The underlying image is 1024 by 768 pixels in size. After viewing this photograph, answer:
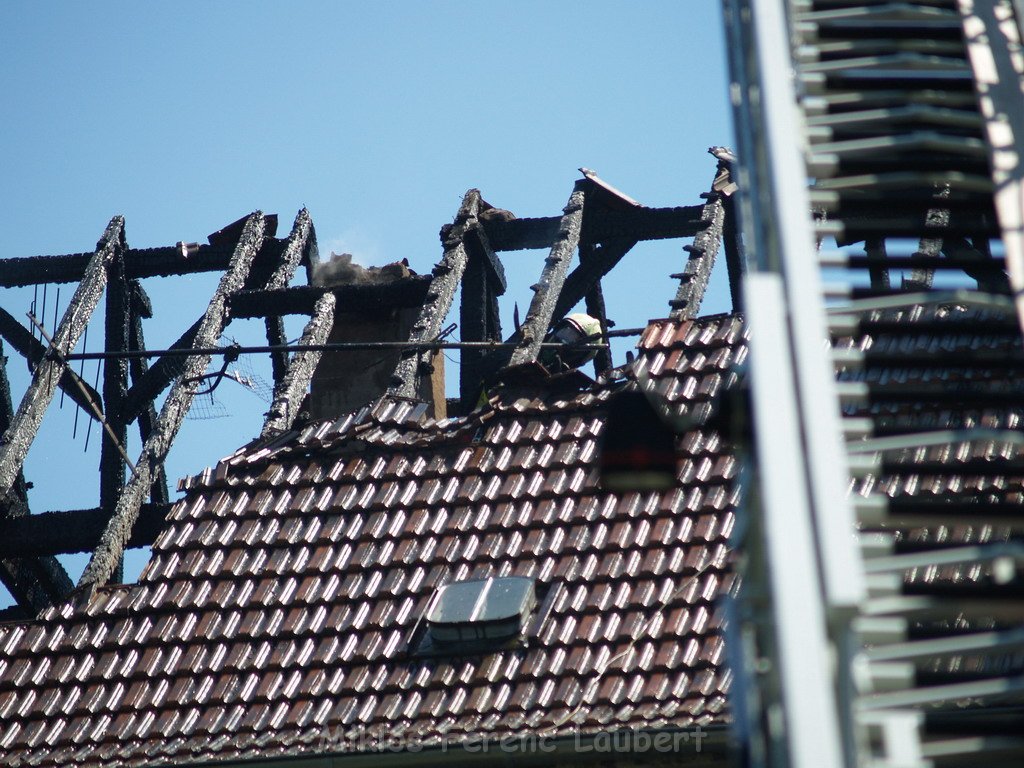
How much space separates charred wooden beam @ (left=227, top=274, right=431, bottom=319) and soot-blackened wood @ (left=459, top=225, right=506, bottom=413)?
47 cm

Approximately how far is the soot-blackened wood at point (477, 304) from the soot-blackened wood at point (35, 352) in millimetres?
3016

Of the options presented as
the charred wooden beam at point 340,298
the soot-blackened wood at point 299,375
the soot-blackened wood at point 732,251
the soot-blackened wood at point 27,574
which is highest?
the soot-blackened wood at point 732,251

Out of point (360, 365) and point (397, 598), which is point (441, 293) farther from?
point (397, 598)

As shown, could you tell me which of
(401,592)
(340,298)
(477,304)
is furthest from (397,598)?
(477,304)


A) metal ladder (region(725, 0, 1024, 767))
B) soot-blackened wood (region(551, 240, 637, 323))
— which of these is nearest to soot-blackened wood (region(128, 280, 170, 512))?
soot-blackened wood (region(551, 240, 637, 323))

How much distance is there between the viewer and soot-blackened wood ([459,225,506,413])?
11844 millimetres

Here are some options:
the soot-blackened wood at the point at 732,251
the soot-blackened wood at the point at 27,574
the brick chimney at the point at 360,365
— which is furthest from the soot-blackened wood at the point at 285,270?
the soot-blackened wood at the point at 732,251

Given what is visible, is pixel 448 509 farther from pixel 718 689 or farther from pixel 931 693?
pixel 931 693

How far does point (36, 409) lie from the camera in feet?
37.5

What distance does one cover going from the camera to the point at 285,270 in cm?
1296

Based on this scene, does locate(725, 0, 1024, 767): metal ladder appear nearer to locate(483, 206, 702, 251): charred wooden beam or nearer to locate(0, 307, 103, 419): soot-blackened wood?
locate(483, 206, 702, 251): charred wooden beam

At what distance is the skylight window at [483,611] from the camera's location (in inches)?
308

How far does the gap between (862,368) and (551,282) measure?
674 cm

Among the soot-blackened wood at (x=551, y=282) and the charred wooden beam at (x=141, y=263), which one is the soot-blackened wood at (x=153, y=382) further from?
the soot-blackened wood at (x=551, y=282)
